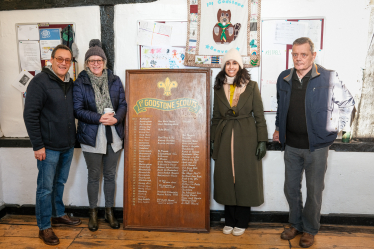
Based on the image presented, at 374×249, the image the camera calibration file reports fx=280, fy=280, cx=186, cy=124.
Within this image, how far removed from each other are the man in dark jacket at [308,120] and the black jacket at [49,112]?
79.2 inches

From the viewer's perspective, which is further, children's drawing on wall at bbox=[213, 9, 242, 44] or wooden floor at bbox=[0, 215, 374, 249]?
children's drawing on wall at bbox=[213, 9, 242, 44]

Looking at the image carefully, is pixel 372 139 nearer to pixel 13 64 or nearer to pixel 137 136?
pixel 137 136

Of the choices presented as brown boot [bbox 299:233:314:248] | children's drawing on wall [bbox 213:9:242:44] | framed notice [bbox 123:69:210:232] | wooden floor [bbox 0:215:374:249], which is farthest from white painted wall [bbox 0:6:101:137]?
brown boot [bbox 299:233:314:248]

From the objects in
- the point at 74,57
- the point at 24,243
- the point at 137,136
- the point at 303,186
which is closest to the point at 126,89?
the point at 137,136

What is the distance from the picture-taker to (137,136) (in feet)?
9.40

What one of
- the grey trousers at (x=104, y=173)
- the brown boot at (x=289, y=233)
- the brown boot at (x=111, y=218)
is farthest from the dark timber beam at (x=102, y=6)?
the brown boot at (x=289, y=233)

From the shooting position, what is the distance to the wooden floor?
2611 mm

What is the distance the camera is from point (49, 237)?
8.66 feet

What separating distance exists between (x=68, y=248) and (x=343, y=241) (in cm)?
259

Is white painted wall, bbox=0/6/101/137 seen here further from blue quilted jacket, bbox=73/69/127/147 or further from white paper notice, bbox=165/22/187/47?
white paper notice, bbox=165/22/187/47

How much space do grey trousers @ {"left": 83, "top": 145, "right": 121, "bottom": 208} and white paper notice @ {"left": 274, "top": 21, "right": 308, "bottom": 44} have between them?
203 centimetres

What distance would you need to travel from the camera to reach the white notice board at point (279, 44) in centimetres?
279

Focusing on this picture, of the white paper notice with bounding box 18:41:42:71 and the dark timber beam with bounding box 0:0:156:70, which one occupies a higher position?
the dark timber beam with bounding box 0:0:156:70

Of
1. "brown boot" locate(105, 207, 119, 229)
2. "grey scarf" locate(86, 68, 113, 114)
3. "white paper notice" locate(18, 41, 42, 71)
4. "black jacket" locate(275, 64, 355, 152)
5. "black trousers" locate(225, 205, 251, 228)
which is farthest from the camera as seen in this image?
"white paper notice" locate(18, 41, 42, 71)
